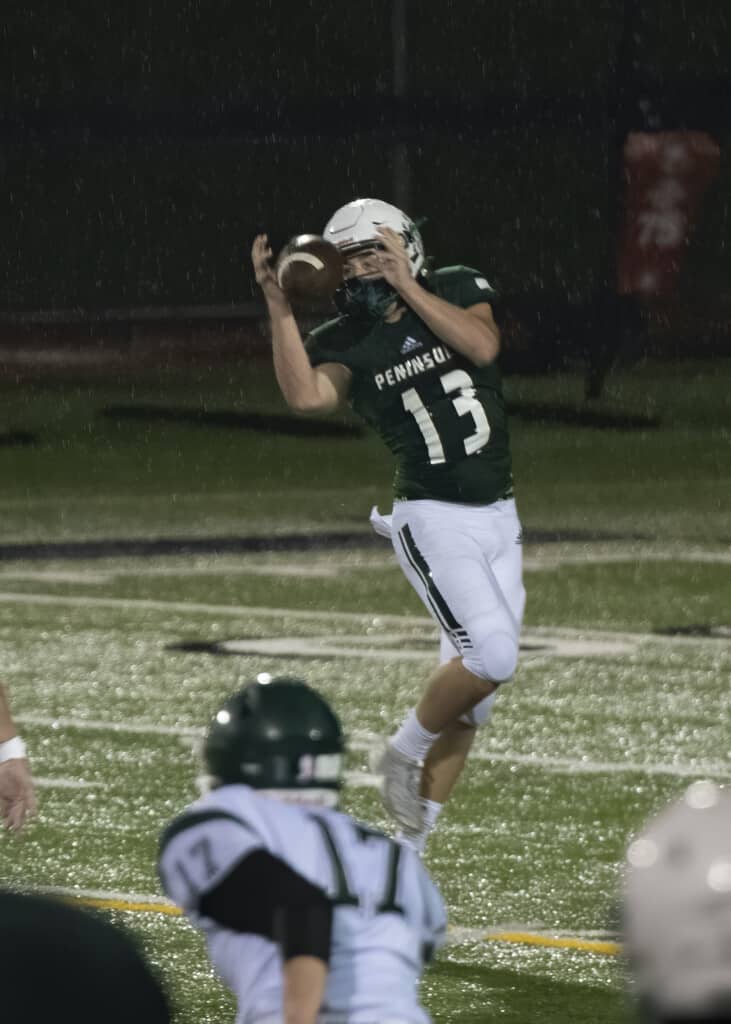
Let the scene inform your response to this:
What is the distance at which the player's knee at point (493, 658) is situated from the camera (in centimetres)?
714

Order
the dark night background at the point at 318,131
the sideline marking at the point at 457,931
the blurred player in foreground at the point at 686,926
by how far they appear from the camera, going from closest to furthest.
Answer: the blurred player in foreground at the point at 686,926 → the sideline marking at the point at 457,931 → the dark night background at the point at 318,131

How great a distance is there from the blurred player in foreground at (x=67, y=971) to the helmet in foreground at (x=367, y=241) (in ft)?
17.2

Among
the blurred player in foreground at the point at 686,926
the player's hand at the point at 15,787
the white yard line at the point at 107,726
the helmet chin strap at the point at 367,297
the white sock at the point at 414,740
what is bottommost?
the white yard line at the point at 107,726

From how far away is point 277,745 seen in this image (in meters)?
3.59

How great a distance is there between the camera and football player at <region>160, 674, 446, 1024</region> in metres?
3.46

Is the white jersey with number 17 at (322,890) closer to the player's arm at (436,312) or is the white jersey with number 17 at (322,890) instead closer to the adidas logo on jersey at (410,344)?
the player's arm at (436,312)

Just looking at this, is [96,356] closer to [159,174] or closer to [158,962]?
[159,174]

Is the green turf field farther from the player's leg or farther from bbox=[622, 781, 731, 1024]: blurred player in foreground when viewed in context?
bbox=[622, 781, 731, 1024]: blurred player in foreground

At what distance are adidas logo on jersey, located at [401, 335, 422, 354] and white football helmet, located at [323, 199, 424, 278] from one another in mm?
202

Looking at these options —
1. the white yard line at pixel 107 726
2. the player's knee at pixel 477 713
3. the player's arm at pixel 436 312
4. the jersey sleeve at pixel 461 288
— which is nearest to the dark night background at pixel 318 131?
the white yard line at pixel 107 726

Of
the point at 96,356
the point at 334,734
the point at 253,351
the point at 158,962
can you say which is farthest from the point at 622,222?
the point at 334,734

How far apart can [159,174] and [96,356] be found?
169 inches

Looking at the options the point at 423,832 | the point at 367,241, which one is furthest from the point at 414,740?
the point at 367,241

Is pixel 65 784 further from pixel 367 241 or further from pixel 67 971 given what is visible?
pixel 67 971
